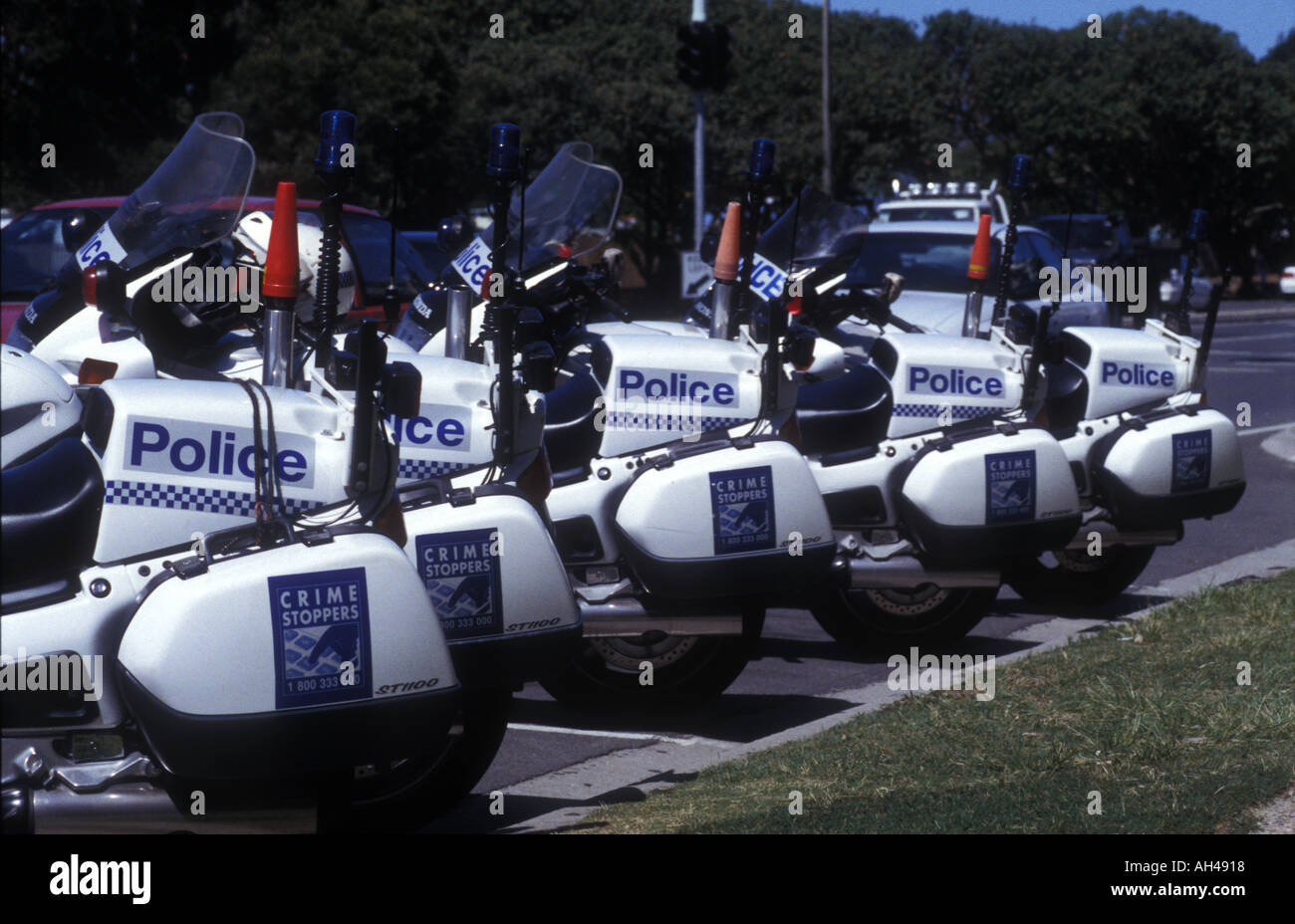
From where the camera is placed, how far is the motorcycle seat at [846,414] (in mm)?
7023

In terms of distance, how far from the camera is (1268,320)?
1549 inches

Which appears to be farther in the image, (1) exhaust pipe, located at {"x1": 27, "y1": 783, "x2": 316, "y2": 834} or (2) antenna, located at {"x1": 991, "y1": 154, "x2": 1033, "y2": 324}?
(2) antenna, located at {"x1": 991, "y1": 154, "x2": 1033, "y2": 324}

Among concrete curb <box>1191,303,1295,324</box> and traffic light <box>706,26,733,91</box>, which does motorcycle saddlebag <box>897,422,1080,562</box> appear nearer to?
traffic light <box>706,26,733,91</box>

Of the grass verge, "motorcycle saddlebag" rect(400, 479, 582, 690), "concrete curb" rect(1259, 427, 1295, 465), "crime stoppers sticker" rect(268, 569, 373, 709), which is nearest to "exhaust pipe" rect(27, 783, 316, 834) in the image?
"crime stoppers sticker" rect(268, 569, 373, 709)

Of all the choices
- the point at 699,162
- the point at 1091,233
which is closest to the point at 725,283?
the point at 699,162

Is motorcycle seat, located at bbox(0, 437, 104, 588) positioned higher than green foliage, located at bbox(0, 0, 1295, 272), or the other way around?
green foliage, located at bbox(0, 0, 1295, 272)

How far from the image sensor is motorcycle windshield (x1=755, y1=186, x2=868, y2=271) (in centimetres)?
738

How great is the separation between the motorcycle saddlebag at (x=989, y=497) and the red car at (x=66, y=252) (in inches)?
150

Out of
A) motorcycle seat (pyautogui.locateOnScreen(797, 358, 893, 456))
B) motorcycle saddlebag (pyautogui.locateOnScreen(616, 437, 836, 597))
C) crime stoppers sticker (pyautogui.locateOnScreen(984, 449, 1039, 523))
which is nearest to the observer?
motorcycle saddlebag (pyautogui.locateOnScreen(616, 437, 836, 597))

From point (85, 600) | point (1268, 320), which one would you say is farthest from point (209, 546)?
point (1268, 320)

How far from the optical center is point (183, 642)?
11.9 feet

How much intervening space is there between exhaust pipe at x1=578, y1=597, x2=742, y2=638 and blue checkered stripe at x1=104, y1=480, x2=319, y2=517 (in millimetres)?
1939

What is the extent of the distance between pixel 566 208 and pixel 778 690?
1.96m

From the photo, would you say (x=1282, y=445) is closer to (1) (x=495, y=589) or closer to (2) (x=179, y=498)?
(1) (x=495, y=589)
